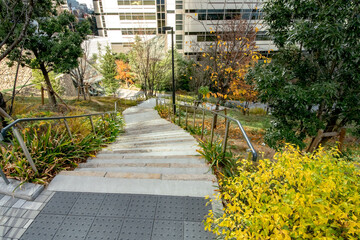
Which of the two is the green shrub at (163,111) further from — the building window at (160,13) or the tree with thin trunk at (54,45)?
the building window at (160,13)

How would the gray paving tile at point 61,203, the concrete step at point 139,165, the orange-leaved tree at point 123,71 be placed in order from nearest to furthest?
the gray paving tile at point 61,203 → the concrete step at point 139,165 → the orange-leaved tree at point 123,71

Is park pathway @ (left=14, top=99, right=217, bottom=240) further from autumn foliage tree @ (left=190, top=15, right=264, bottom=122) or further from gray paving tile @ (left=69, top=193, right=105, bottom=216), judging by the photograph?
autumn foliage tree @ (left=190, top=15, right=264, bottom=122)

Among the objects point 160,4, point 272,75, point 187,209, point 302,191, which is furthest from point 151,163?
point 160,4

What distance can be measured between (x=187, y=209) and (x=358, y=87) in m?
5.17

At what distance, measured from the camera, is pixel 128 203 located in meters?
2.40

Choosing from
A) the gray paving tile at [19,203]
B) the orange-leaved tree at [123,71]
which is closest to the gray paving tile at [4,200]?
the gray paving tile at [19,203]

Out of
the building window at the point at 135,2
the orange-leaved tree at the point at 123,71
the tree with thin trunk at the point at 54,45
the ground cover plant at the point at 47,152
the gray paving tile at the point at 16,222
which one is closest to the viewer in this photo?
the gray paving tile at the point at 16,222

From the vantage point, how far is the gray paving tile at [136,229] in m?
1.96

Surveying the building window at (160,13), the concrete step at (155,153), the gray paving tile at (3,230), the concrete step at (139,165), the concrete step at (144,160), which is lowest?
the concrete step at (155,153)

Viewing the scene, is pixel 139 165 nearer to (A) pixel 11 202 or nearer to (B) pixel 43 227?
(B) pixel 43 227

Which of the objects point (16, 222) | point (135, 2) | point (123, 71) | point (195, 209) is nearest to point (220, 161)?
point (195, 209)

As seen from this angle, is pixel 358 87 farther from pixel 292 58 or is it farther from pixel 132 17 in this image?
pixel 132 17

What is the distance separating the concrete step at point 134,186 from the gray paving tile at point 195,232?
45 cm

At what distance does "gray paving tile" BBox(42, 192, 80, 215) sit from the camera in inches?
90.8
